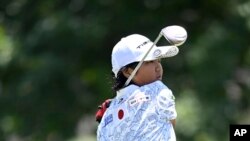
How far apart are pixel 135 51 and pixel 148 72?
100mm

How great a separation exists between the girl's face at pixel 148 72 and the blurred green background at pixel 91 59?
26.1 ft

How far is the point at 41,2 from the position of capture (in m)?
14.7

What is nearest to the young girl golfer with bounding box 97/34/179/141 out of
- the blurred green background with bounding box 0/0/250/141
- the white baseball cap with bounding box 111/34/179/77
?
A: the white baseball cap with bounding box 111/34/179/77

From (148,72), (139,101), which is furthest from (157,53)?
(139,101)

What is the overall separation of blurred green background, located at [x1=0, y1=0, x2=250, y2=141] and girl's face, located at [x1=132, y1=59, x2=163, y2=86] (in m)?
7.95

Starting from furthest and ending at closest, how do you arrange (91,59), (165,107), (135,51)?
(91,59), (135,51), (165,107)

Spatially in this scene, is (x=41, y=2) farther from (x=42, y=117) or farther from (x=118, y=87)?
(x=118, y=87)

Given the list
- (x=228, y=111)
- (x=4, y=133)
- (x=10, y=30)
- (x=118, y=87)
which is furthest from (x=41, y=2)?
(x=118, y=87)

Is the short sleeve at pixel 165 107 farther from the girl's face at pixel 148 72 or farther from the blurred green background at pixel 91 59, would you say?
the blurred green background at pixel 91 59

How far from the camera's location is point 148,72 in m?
5.04

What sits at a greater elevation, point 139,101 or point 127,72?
point 127,72

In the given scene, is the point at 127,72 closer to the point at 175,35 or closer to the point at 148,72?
the point at 148,72

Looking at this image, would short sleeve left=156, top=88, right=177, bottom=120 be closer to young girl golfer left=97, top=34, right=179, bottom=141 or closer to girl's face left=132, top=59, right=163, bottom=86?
young girl golfer left=97, top=34, right=179, bottom=141

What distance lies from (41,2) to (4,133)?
1.65 metres
